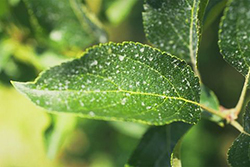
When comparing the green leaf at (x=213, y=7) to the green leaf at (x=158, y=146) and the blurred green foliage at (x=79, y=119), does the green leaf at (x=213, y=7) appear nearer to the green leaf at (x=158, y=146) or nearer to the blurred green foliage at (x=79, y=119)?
the blurred green foliage at (x=79, y=119)

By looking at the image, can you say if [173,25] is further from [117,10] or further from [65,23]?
[117,10]

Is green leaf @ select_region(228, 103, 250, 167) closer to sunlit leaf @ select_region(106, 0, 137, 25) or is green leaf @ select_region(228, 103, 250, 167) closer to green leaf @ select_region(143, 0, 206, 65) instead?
green leaf @ select_region(143, 0, 206, 65)

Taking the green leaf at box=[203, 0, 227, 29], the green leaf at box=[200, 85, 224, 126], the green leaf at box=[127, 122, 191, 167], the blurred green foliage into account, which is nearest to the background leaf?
the blurred green foliage

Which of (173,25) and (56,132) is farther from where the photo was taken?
(56,132)

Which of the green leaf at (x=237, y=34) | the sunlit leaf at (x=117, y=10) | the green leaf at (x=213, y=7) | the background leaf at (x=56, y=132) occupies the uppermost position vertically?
the sunlit leaf at (x=117, y=10)

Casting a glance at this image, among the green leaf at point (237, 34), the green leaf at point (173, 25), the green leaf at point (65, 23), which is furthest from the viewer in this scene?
the green leaf at point (65, 23)

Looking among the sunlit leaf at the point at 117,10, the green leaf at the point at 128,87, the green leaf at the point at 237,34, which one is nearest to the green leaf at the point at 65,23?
the sunlit leaf at the point at 117,10

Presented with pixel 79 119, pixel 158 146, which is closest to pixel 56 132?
pixel 79 119

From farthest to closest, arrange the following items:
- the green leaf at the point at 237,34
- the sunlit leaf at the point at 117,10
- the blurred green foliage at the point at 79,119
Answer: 1. the sunlit leaf at the point at 117,10
2. the blurred green foliage at the point at 79,119
3. the green leaf at the point at 237,34
